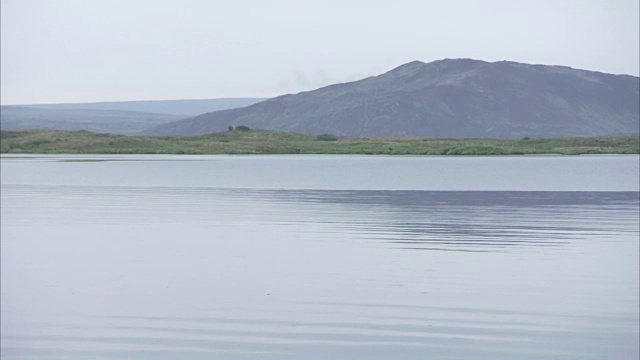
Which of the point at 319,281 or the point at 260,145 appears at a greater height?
the point at 319,281

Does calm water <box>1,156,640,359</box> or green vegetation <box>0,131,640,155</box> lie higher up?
calm water <box>1,156,640,359</box>

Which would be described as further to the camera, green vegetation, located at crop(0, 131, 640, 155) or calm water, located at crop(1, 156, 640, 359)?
green vegetation, located at crop(0, 131, 640, 155)

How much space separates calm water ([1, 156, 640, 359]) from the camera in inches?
561

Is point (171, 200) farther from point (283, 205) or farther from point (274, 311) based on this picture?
point (274, 311)

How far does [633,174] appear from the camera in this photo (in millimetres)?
67625

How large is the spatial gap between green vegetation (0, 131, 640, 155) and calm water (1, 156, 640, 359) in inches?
3472

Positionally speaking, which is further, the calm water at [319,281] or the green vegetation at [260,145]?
the green vegetation at [260,145]

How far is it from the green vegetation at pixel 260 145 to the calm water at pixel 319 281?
88.2 m

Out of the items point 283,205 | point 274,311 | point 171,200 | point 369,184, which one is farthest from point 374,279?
point 369,184

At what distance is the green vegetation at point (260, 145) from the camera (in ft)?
415

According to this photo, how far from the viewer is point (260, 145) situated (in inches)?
5084

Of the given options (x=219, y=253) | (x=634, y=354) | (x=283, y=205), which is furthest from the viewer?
(x=283, y=205)

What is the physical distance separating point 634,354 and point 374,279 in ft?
21.3

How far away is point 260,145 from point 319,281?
110 meters
